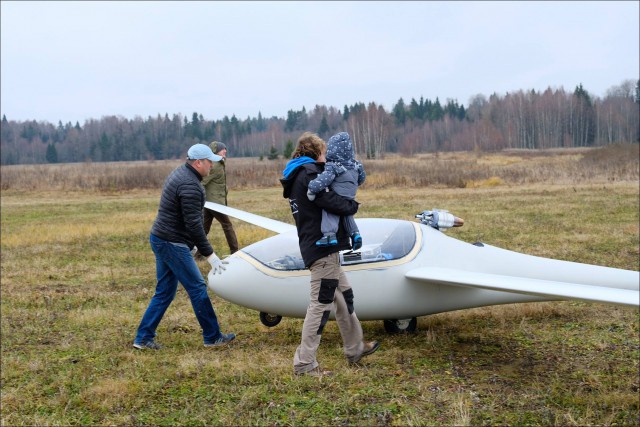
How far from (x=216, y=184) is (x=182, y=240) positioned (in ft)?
14.8

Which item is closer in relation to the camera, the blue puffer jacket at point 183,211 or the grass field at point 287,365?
the grass field at point 287,365

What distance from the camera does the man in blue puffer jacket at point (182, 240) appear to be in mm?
5977

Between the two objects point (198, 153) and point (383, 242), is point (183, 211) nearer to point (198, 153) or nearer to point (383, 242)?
point (198, 153)

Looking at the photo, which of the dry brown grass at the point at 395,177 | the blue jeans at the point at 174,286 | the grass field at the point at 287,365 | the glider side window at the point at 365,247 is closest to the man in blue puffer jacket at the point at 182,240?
the blue jeans at the point at 174,286

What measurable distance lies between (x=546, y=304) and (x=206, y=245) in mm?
3990

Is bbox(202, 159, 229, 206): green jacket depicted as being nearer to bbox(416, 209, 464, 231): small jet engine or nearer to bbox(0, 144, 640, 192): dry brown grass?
bbox(416, 209, 464, 231): small jet engine

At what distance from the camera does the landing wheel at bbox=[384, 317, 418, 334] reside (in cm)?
642

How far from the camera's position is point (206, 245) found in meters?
6.04

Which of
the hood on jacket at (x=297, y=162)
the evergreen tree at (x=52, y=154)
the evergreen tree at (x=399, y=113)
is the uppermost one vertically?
the evergreen tree at (x=399, y=113)

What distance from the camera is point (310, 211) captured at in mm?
5125

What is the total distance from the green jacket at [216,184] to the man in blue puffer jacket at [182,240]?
4.23m

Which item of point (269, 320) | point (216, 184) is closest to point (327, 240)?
point (269, 320)

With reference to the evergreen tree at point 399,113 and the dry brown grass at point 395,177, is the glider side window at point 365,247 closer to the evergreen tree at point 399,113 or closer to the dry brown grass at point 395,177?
the dry brown grass at point 395,177

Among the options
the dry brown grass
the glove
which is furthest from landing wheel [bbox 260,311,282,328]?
the dry brown grass
